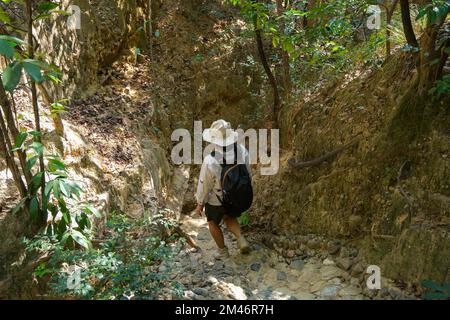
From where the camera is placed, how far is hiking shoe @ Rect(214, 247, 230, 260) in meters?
4.50

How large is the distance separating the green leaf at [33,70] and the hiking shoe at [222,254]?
9.60 ft

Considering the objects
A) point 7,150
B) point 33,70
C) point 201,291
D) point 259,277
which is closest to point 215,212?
point 259,277

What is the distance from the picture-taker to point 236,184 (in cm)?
421

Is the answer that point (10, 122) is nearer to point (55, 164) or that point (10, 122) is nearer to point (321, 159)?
point (55, 164)

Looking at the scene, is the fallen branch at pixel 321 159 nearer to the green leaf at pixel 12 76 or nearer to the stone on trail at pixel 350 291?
the stone on trail at pixel 350 291

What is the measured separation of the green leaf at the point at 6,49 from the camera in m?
2.07

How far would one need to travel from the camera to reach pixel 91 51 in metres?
5.83

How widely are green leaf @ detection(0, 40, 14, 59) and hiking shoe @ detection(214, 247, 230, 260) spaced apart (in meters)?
3.10

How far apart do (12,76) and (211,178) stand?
95.5 inches

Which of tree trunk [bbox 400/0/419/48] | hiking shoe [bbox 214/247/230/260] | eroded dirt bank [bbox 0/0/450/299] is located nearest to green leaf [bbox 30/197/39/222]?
eroded dirt bank [bbox 0/0/450/299]

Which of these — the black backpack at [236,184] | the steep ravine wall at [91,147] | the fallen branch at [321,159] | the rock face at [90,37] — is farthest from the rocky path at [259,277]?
the rock face at [90,37]

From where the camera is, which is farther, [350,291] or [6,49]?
[350,291]
